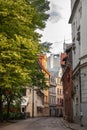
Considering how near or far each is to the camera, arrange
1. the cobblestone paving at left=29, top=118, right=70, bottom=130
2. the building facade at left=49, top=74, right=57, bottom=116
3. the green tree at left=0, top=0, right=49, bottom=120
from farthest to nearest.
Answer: the building facade at left=49, top=74, right=57, bottom=116, the cobblestone paving at left=29, top=118, right=70, bottom=130, the green tree at left=0, top=0, right=49, bottom=120

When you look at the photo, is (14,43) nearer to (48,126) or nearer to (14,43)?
(14,43)

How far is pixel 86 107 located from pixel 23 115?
127ft

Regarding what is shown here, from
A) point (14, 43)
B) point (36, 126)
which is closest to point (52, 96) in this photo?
point (36, 126)

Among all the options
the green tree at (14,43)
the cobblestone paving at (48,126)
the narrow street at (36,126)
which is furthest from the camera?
the cobblestone paving at (48,126)

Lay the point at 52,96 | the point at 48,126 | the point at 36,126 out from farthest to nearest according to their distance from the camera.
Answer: the point at 52,96 → the point at 48,126 → the point at 36,126

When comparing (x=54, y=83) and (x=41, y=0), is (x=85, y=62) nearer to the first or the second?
(x=41, y=0)

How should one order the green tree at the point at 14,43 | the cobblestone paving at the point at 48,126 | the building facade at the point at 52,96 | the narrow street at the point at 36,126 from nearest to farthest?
the green tree at the point at 14,43, the narrow street at the point at 36,126, the cobblestone paving at the point at 48,126, the building facade at the point at 52,96

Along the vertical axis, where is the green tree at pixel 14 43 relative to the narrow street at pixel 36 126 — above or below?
above

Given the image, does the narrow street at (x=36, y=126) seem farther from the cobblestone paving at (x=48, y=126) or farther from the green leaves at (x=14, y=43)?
the green leaves at (x=14, y=43)

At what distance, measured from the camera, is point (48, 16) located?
43312 mm

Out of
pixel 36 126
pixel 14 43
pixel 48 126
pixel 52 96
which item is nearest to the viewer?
pixel 14 43

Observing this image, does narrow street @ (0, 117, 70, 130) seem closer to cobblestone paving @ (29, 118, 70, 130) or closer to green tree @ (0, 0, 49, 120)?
cobblestone paving @ (29, 118, 70, 130)

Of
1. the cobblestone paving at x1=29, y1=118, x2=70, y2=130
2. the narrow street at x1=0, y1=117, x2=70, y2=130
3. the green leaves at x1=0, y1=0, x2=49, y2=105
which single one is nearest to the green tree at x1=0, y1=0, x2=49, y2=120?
the green leaves at x1=0, y1=0, x2=49, y2=105

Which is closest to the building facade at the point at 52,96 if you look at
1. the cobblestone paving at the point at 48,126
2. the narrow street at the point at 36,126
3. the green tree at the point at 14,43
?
the cobblestone paving at the point at 48,126
